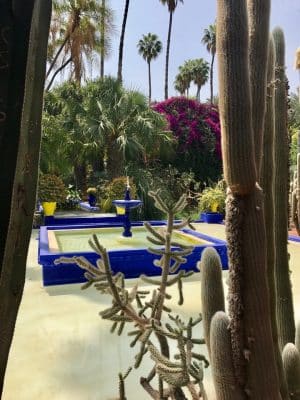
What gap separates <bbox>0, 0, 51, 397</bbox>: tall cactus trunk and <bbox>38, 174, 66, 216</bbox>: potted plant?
33.4 feet

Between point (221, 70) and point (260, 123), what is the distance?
0.21 meters

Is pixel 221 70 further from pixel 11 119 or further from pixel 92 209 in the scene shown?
pixel 92 209

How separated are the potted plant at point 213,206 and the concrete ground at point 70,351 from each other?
7.05 meters

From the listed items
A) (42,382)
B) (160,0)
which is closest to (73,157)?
(42,382)

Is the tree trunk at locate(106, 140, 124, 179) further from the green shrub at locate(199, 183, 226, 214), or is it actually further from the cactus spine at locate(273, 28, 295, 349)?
the cactus spine at locate(273, 28, 295, 349)

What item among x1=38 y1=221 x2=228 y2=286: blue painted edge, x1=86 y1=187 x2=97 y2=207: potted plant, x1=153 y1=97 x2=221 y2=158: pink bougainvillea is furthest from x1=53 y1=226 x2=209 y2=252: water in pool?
x1=153 y1=97 x2=221 y2=158: pink bougainvillea

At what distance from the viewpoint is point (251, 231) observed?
107 cm

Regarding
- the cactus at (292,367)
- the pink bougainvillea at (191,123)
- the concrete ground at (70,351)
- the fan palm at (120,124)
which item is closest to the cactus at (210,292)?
the cactus at (292,367)

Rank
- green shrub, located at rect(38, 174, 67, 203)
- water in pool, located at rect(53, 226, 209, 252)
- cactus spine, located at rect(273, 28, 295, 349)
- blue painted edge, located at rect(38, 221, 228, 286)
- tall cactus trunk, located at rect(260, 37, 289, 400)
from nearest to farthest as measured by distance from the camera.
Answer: tall cactus trunk, located at rect(260, 37, 289, 400) < cactus spine, located at rect(273, 28, 295, 349) < blue painted edge, located at rect(38, 221, 228, 286) < water in pool, located at rect(53, 226, 209, 252) < green shrub, located at rect(38, 174, 67, 203)

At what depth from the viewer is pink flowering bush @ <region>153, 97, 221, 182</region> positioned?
664 inches

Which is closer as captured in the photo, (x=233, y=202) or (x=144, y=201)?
(x=233, y=202)

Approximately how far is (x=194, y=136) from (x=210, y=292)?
52.3ft

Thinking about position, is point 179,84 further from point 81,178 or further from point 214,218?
point 214,218

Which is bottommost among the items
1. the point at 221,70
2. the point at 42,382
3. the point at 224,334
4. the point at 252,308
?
the point at 42,382
